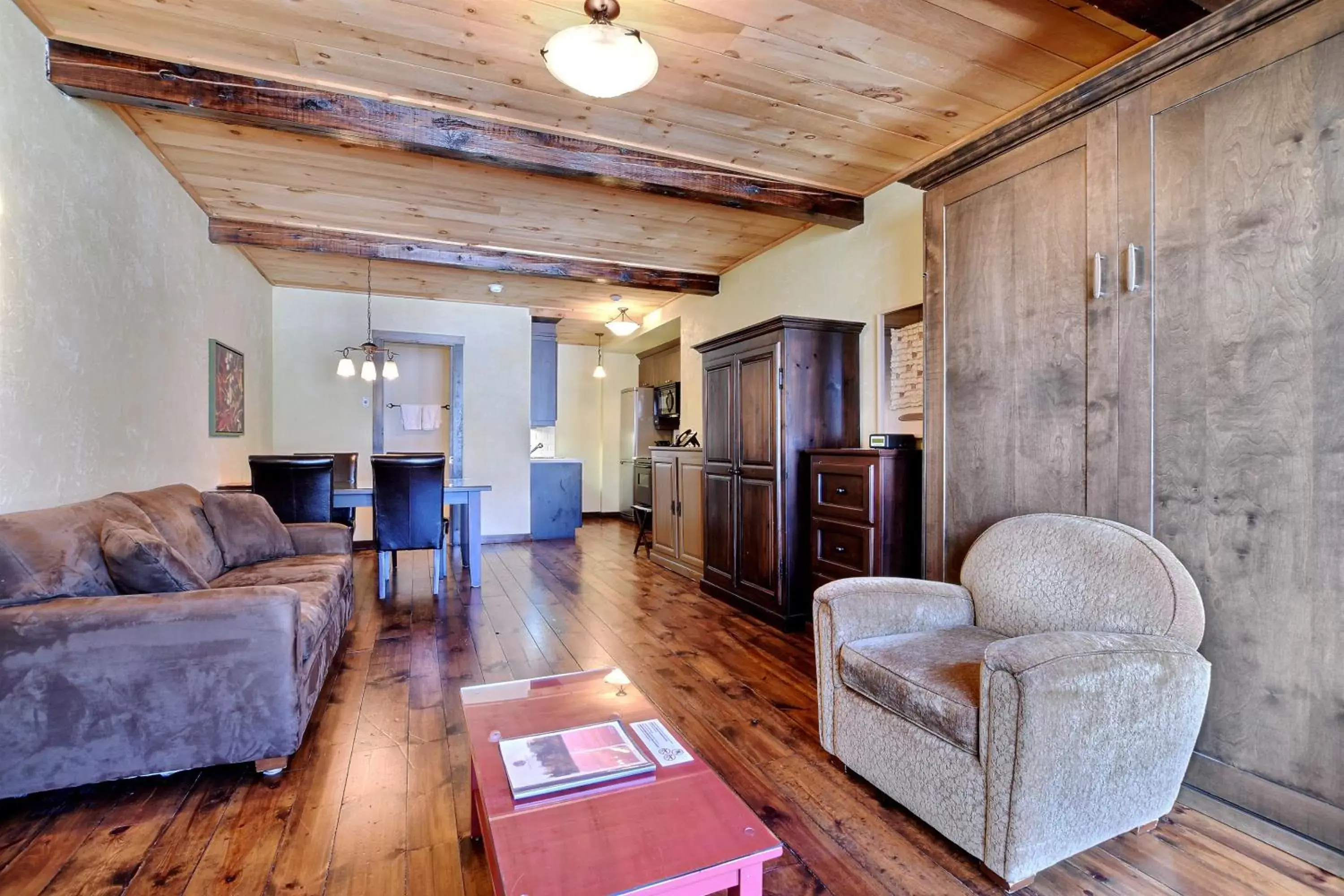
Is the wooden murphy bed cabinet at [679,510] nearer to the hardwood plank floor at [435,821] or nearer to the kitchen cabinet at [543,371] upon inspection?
the hardwood plank floor at [435,821]

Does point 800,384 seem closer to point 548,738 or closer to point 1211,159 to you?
point 1211,159

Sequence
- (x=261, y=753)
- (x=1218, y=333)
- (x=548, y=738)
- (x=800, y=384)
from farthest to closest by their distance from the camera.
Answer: (x=800, y=384) < (x=261, y=753) < (x=1218, y=333) < (x=548, y=738)

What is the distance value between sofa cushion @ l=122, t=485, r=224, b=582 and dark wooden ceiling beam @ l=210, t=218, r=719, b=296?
2065mm

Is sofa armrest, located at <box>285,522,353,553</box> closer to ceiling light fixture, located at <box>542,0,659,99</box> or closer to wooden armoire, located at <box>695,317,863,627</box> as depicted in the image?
wooden armoire, located at <box>695,317,863,627</box>

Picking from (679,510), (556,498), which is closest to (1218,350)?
(679,510)

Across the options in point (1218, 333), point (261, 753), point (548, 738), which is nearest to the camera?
point (548, 738)

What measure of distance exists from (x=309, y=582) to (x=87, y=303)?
1479 mm

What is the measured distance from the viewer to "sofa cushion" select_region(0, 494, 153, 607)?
177cm

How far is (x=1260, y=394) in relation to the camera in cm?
159

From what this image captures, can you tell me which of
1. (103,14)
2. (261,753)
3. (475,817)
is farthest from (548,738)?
(103,14)

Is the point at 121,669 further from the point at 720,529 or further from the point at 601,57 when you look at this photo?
the point at 720,529

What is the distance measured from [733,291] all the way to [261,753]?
449 cm

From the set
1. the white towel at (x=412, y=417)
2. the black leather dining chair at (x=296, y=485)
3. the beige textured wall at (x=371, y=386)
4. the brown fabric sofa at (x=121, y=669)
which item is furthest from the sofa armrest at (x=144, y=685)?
the white towel at (x=412, y=417)

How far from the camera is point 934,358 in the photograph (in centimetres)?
251
